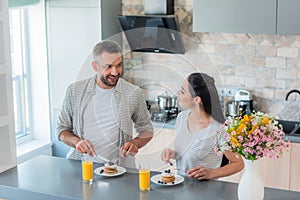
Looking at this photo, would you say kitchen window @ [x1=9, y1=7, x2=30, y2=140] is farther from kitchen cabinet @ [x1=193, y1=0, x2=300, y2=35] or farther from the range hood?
kitchen cabinet @ [x1=193, y1=0, x2=300, y2=35]

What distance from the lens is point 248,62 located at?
4.86 metres

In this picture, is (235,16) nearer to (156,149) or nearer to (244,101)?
(244,101)

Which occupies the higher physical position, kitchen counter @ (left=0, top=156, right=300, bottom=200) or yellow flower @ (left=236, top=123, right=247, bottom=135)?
yellow flower @ (left=236, top=123, right=247, bottom=135)

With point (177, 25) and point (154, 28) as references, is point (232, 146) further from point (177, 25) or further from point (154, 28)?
point (177, 25)

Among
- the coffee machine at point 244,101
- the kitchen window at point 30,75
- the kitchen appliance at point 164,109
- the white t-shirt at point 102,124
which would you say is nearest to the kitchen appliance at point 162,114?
the kitchen appliance at point 164,109

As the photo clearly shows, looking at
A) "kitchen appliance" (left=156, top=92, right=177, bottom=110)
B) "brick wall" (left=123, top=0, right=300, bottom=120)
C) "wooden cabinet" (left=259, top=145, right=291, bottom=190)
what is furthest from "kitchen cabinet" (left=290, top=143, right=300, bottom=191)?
"kitchen appliance" (left=156, top=92, right=177, bottom=110)

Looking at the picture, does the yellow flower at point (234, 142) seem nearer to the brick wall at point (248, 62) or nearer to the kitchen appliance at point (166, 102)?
the kitchen appliance at point (166, 102)

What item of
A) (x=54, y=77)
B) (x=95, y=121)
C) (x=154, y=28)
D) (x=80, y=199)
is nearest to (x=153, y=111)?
(x=95, y=121)

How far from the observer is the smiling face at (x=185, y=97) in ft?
10.1

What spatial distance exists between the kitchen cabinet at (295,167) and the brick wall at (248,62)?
19.1 inches

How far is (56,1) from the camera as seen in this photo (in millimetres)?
4988

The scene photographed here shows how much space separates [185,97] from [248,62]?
6.25 ft

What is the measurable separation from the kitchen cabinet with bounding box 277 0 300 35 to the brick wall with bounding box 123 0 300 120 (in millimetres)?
398

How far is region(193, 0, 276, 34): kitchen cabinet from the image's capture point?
435 centimetres
